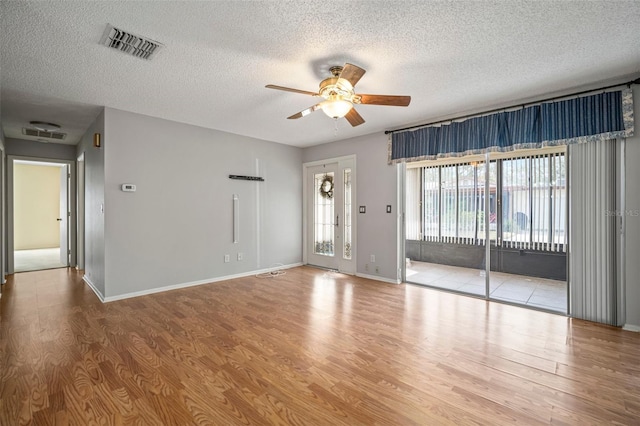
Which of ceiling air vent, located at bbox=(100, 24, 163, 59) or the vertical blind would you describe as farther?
the vertical blind

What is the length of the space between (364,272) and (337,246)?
2.65 ft

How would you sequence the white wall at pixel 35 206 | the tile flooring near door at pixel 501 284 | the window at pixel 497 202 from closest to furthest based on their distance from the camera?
the tile flooring near door at pixel 501 284 → the window at pixel 497 202 → the white wall at pixel 35 206

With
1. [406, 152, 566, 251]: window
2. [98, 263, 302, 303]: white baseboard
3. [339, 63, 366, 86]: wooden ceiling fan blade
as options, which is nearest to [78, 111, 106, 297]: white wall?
[98, 263, 302, 303]: white baseboard

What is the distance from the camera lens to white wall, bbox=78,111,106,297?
4.12m

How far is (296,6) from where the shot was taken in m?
Answer: 1.99

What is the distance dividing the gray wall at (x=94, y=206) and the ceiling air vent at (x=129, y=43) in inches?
78.2

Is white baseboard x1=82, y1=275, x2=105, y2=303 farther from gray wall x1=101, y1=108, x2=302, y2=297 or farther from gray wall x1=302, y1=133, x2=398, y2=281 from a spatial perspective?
gray wall x1=302, y1=133, x2=398, y2=281

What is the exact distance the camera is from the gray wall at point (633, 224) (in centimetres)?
302

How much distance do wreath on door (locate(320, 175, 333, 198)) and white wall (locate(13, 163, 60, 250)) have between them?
8.67m

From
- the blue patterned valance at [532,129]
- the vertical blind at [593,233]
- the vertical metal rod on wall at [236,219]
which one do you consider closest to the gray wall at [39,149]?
the vertical metal rod on wall at [236,219]

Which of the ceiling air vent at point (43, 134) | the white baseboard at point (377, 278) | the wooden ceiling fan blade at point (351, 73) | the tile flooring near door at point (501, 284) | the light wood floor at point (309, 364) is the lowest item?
the light wood floor at point (309, 364)

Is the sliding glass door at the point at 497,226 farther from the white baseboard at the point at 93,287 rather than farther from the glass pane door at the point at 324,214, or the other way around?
the white baseboard at the point at 93,287

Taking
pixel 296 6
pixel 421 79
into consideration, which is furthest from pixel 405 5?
pixel 421 79

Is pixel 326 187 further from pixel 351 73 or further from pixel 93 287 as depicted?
pixel 93 287
